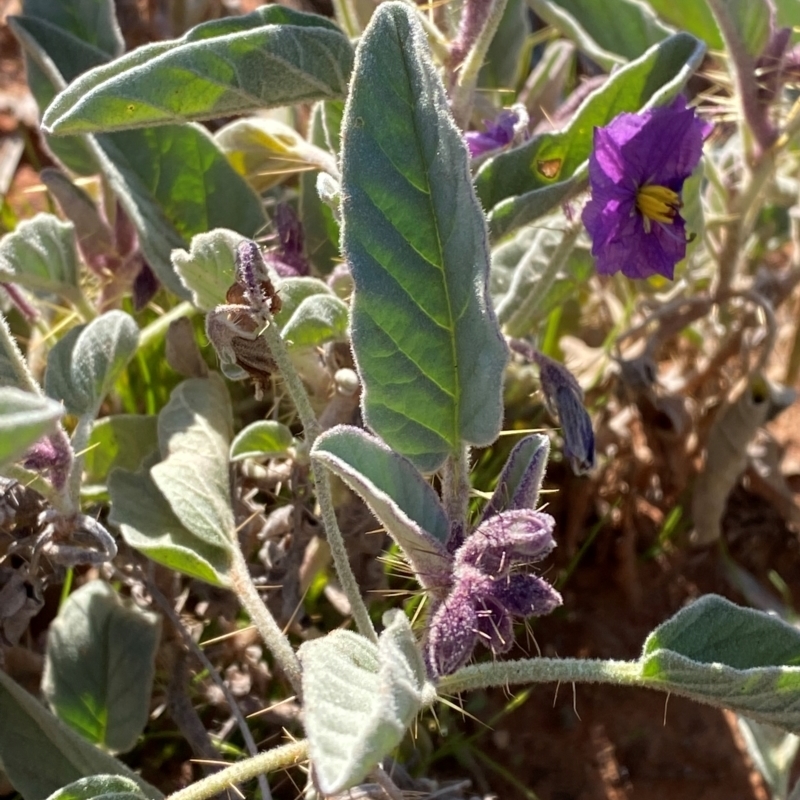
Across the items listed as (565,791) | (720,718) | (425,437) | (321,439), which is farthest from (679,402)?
(321,439)

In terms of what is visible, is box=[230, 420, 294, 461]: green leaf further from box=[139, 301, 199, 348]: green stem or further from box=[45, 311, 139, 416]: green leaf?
box=[139, 301, 199, 348]: green stem

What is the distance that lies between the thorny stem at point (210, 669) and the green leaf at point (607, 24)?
3.23ft

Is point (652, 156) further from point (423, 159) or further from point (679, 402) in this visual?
point (679, 402)

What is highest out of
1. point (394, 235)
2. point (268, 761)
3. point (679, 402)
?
point (394, 235)

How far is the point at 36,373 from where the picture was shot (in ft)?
4.88

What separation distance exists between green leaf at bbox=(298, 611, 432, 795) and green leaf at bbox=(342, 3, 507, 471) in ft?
0.65

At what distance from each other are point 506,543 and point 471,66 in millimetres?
597

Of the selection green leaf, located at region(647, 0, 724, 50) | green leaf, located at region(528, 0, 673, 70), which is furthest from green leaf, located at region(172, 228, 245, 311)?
green leaf, located at region(647, 0, 724, 50)

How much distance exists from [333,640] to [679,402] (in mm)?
1016

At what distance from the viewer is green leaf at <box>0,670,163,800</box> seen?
110 centimetres

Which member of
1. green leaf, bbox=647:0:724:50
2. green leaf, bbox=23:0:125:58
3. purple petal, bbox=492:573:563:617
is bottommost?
purple petal, bbox=492:573:563:617

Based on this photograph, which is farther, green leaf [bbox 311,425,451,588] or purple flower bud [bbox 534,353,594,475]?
purple flower bud [bbox 534,353,594,475]

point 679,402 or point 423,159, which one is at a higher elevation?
point 423,159

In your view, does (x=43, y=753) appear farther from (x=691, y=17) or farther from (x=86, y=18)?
(x=691, y=17)
